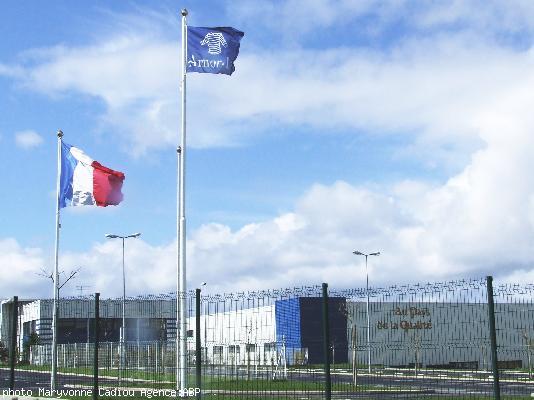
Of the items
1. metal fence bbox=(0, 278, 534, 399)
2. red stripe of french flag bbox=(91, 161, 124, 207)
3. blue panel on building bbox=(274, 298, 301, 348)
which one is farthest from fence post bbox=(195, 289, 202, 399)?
blue panel on building bbox=(274, 298, 301, 348)

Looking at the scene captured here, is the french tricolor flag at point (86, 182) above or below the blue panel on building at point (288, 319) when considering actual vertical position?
above

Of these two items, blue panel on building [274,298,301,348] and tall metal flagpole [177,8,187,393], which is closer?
tall metal flagpole [177,8,187,393]

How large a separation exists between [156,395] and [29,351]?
6149 centimetres

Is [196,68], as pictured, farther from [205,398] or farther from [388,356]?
[388,356]

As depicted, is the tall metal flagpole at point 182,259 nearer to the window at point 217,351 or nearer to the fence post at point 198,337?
the fence post at point 198,337

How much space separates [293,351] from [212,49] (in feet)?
97.8

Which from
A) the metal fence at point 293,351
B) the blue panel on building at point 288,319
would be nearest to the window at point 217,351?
the metal fence at point 293,351

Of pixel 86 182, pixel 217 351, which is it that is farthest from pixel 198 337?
pixel 86 182

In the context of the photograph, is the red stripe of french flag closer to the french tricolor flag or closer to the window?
the french tricolor flag

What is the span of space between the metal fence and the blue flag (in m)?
6.97

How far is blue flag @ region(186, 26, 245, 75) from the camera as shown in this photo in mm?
23375

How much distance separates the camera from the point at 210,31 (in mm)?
23750

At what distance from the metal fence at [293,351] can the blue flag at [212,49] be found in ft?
22.9

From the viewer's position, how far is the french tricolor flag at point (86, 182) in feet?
89.4
